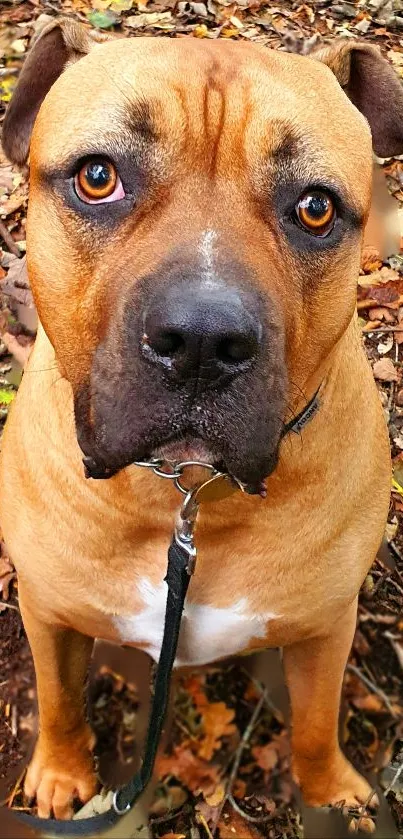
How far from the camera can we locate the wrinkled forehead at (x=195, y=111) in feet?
5.94

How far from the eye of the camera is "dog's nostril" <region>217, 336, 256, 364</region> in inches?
62.6

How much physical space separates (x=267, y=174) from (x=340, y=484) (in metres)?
0.87

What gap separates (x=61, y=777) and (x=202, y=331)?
206 cm

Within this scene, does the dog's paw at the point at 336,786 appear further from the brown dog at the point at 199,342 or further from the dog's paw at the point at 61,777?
the dog's paw at the point at 61,777

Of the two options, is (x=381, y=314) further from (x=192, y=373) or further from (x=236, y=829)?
(x=192, y=373)

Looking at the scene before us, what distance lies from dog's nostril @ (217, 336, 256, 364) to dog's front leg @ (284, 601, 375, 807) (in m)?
1.17

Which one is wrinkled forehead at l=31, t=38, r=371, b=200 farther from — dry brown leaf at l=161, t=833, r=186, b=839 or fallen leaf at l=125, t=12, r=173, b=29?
fallen leaf at l=125, t=12, r=173, b=29

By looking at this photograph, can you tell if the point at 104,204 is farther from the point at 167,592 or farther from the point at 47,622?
the point at 47,622

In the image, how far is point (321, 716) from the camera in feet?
9.04

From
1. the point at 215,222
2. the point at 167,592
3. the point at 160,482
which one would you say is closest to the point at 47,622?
the point at 167,592

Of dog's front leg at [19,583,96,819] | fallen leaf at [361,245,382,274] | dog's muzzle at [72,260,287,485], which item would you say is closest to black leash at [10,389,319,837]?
dog's muzzle at [72,260,287,485]

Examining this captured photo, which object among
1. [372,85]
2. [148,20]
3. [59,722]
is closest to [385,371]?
[372,85]

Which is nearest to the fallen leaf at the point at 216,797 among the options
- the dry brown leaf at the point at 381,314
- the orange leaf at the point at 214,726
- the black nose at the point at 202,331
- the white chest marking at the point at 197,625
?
the orange leaf at the point at 214,726

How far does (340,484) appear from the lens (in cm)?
229
